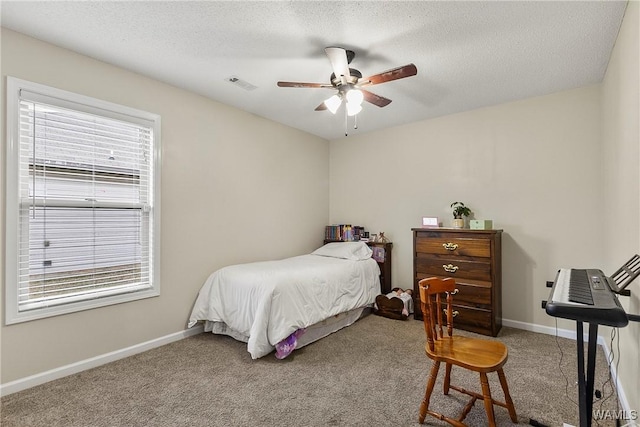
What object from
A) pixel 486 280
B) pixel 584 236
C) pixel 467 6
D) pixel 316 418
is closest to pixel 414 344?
pixel 486 280

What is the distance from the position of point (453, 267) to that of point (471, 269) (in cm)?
18

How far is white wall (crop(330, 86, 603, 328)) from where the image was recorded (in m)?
3.17

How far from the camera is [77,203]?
253 centimetres

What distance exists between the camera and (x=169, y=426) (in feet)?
6.12

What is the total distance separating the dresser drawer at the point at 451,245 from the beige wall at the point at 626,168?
970mm

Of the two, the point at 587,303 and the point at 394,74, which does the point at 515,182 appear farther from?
the point at 587,303

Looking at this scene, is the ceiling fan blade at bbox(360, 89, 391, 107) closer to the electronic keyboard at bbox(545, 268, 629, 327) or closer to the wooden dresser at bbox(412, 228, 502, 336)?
the wooden dresser at bbox(412, 228, 502, 336)

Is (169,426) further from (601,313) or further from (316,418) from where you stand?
(601,313)

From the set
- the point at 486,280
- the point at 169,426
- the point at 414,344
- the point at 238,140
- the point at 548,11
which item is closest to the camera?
the point at 169,426

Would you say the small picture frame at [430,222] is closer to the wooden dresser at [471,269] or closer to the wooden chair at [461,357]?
the wooden dresser at [471,269]

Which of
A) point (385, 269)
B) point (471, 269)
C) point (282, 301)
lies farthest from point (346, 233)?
point (282, 301)

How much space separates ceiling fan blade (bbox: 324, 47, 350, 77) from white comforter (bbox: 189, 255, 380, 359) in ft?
5.81

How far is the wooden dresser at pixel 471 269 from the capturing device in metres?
3.27

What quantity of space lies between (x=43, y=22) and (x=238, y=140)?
6.25ft
